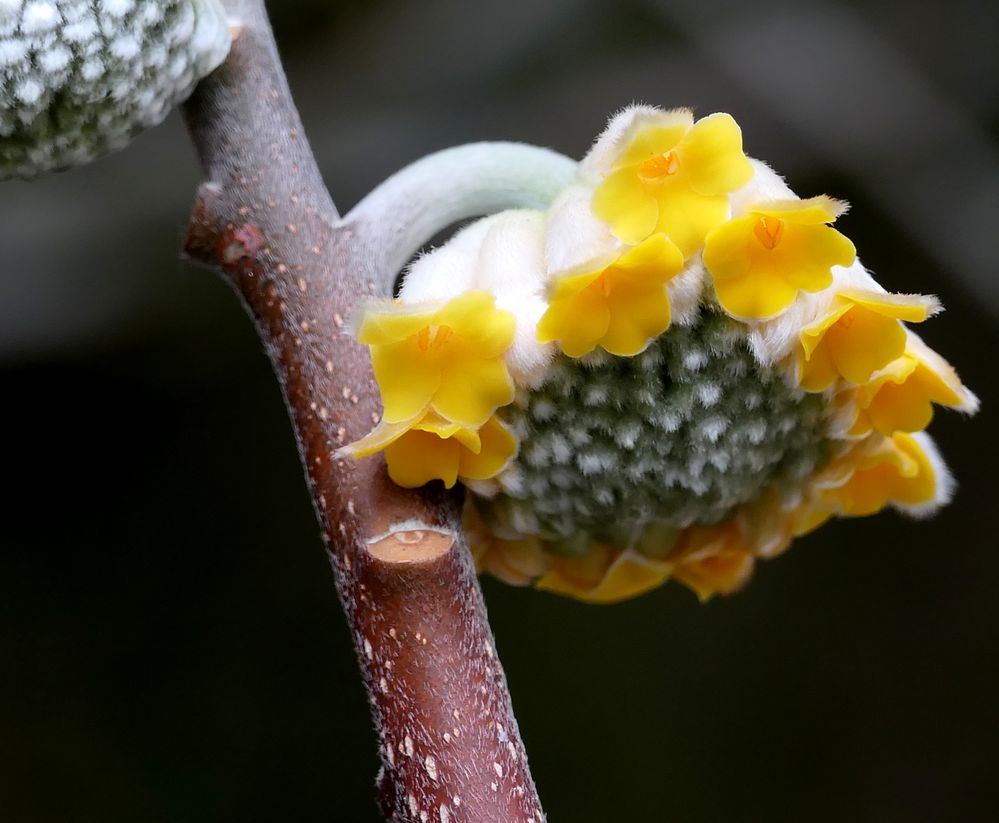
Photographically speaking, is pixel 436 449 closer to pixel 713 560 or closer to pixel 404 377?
pixel 404 377

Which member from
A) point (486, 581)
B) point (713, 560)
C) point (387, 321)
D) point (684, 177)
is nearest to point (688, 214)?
point (684, 177)

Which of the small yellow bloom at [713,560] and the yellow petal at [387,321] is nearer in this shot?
the yellow petal at [387,321]

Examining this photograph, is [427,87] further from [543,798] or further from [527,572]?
[527,572]

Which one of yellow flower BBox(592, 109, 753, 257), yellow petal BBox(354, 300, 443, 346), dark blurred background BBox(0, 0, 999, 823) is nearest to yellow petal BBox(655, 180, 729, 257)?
yellow flower BBox(592, 109, 753, 257)

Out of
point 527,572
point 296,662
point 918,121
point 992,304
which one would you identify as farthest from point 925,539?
point 527,572

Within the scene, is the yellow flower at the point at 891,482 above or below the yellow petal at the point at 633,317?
below

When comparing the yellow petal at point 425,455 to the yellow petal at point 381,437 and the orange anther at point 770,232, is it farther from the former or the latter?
the orange anther at point 770,232

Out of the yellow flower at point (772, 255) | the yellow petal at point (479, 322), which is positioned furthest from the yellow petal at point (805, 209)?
the yellow petal at point (479, 322)
